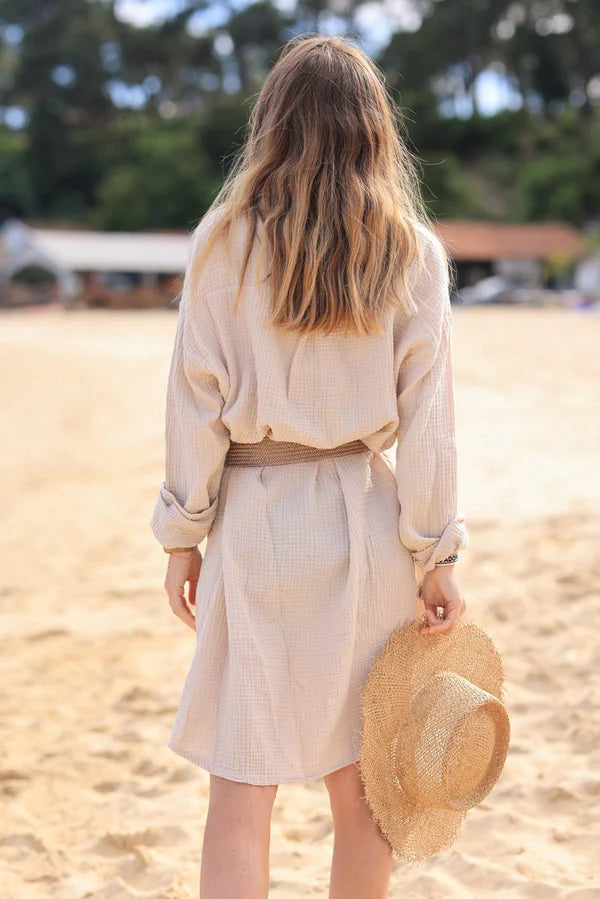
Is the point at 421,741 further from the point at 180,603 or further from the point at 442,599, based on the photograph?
the point at 180,603

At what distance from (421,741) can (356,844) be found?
0.69 feet

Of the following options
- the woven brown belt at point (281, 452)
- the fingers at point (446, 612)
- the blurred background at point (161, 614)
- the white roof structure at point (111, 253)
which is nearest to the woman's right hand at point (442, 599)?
the fingers at point (446, 612)

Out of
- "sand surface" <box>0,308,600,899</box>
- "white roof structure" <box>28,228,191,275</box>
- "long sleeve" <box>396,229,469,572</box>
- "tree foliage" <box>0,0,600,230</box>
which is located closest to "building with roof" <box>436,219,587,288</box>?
"tree foliage" <box>0,0,600,230</box>

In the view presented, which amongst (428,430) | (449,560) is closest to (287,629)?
(449,560)

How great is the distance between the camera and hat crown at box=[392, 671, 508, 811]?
164 centimetres

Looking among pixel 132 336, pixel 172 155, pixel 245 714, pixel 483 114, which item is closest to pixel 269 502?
pixel 245 714

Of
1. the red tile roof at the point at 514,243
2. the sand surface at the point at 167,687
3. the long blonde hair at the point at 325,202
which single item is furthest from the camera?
the red tile roof at the point at 514,243

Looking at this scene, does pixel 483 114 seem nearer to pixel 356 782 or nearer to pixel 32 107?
pixel 32 107

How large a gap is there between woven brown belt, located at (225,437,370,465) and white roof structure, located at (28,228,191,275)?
4101 cm

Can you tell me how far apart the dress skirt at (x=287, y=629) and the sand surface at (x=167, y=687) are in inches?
33.3

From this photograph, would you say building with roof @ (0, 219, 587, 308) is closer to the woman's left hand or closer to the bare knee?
the woman's left hand

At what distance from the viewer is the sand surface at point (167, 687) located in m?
2.36

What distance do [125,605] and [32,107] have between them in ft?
208

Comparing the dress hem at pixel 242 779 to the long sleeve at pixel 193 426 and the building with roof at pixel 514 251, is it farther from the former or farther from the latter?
the building with roof at pixel 514 251
